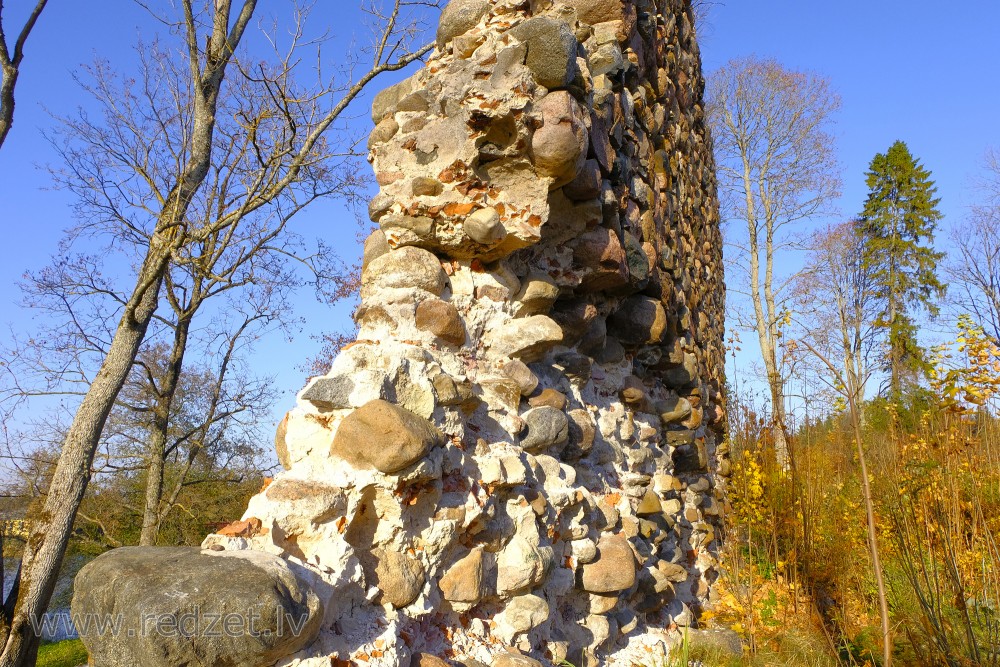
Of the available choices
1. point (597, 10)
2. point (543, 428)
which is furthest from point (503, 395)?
point (597, 10)

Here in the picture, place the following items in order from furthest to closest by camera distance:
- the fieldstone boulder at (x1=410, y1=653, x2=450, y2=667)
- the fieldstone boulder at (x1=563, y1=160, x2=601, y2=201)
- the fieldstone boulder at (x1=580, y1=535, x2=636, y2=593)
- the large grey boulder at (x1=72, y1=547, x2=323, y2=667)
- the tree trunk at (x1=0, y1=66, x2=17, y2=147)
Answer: the tree trunk at (x1=0, y1=66, x2=17, y2=147) → the fieldstone boulder at (x1=563, y1=160, x2=601, y2=201) → the fieldstone boulder at (x1=580, y1=535, x2=636, y2=593) → the fieldstone boulder at (x1=410, y1=653, x2=450, y2=667) → the large grey boulder at (x1=72, y1=547, x2=323, y2=667)

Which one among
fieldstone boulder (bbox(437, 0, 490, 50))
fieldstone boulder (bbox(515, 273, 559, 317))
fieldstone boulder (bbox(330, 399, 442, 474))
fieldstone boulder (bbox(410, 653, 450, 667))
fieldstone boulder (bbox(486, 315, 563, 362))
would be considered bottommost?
fieldstone boulder (bbox(410, 653, 450, 667))

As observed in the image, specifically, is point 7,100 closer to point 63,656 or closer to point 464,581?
point 464,581

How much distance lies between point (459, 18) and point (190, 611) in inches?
102

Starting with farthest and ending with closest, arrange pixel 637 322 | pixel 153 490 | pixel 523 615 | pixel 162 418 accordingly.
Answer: pixel 162 418 < pixel 153 490 < pixel 637 322 < pixel 523 615

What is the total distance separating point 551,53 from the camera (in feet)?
8.41

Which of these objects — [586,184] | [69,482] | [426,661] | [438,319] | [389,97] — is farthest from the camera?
[69,482]

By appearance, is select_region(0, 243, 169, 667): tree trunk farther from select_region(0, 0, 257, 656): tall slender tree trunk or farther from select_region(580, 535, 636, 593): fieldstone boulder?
select_region(580, 535, 636, 593): fieldstone boulder

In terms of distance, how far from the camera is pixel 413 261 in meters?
2.39

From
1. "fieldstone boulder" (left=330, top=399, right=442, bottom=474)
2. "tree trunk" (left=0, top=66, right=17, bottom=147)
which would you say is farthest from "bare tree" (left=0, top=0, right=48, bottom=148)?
"fieldstone boulder" (left=330, top=399, right=442, bottom=474)

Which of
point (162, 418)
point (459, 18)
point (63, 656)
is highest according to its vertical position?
point (459, 18)

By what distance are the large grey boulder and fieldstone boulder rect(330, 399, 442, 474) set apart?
434 mm

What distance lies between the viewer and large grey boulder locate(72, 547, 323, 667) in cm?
130

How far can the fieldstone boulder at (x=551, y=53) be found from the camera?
2557mm
